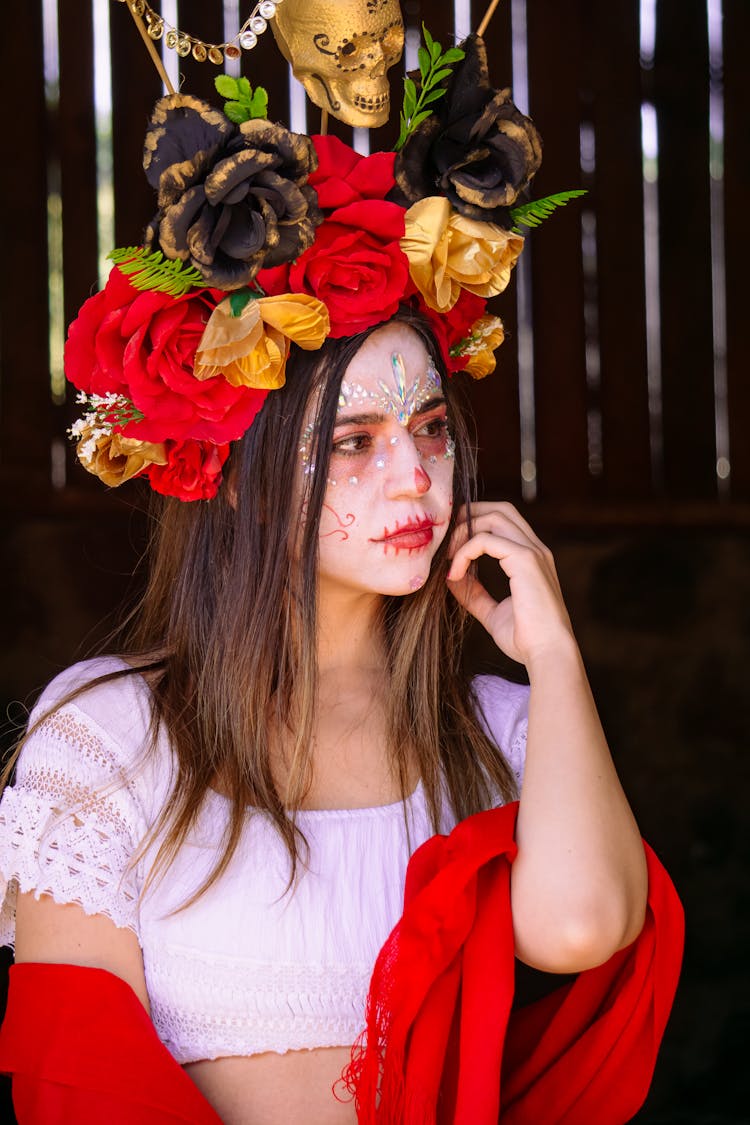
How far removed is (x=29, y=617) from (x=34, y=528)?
212mm

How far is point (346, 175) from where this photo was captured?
1807mm

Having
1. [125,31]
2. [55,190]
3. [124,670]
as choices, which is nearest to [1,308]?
[55,190]

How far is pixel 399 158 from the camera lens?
71.6 inches

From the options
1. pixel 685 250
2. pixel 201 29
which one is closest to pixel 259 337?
pixel 201 29

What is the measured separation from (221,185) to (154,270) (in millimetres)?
151

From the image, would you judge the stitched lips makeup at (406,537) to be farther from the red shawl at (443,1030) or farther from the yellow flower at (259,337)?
the red shawl at (443,1030)

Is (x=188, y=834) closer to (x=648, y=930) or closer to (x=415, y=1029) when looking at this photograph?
(x=415, y=1029)

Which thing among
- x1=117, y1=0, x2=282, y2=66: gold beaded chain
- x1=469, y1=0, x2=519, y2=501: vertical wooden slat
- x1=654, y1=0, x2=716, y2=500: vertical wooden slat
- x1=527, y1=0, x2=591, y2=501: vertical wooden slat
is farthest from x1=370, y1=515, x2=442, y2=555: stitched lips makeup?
x1=654, y1=0, x2=716, y2=500: vertical wooden slat

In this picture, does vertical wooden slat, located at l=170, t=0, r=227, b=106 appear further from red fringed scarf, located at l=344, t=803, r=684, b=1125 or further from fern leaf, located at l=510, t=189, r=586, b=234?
red fringed scarf, located at l=344, t=803, r=684, b=1125

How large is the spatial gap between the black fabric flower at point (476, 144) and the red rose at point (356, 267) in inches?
3.4

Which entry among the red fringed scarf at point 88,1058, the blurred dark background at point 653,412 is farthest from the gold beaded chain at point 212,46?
the blurred dark background at point 653,412

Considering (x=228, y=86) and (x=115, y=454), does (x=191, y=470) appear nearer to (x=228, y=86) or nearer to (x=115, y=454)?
(x=115, y=454)

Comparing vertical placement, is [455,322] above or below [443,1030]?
above

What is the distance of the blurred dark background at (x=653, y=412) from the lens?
357cm
